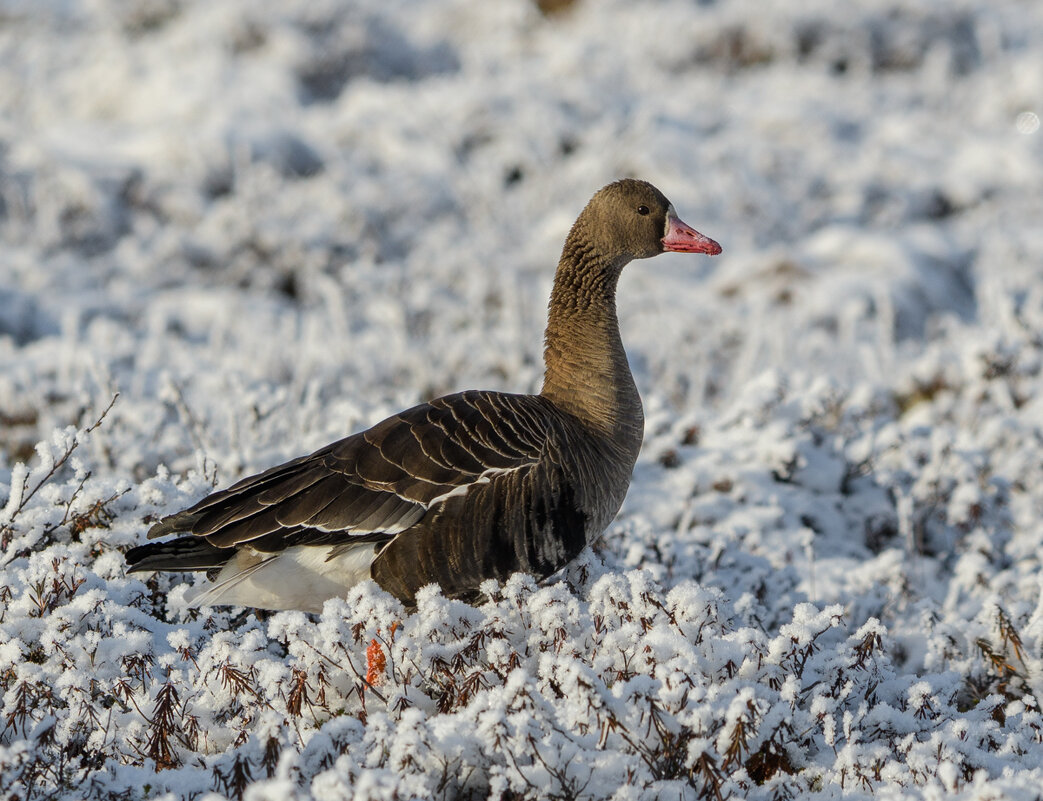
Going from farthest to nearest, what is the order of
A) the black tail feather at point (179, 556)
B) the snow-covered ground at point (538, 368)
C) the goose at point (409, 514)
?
1. the goose at point (409, 514)
2. the black tail feather at point (179, 556)
3. the snow-covered ground at point (538, 368)

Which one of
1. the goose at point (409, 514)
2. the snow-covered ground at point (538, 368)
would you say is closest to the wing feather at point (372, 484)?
the goose at point (409, 514)

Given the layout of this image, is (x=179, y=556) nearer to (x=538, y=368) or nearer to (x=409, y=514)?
(x=409, y=514)

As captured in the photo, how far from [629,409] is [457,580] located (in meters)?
1.18

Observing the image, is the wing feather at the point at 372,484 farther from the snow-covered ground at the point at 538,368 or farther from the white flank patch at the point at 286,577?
the snow-covered ground at the point at 538,368

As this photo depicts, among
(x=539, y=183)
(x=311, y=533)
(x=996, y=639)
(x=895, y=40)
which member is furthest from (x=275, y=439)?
(x=895, y=40)

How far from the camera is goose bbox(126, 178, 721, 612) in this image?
408 cm

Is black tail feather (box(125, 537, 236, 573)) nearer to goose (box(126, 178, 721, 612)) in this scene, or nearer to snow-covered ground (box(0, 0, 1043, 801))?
goose (box(126, 178, 721, 612))

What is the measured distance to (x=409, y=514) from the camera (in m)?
4.11

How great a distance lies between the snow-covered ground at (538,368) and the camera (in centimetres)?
318

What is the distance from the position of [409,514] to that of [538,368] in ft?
18.5

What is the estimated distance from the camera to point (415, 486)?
13.6ft

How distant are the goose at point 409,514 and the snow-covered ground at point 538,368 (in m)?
0.27

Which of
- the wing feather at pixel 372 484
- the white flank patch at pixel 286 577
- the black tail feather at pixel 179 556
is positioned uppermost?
the wing feather at pixel 372 484

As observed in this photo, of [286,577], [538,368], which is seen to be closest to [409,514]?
[286,577]
